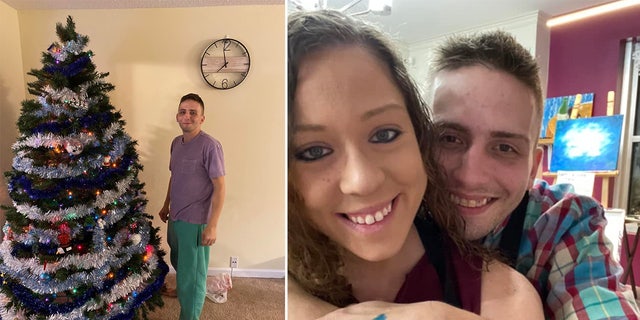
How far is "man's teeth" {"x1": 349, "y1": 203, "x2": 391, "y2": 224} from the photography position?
565mm

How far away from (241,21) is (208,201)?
4.70ft

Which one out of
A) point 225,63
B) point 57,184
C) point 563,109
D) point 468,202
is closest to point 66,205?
point 57,184

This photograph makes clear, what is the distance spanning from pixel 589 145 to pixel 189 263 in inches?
74.2

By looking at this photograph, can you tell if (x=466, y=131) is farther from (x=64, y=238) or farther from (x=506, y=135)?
(x=64, y=238)

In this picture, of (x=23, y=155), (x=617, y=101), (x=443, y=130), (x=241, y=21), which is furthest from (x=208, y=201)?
(x=617, y=101)

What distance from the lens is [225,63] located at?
8.75ft

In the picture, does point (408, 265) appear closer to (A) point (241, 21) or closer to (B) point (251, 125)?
(B) point (251, 125)

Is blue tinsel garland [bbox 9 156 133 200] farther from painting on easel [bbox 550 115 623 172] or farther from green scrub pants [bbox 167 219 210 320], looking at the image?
painting on easel [bbox 550 115 623 172]

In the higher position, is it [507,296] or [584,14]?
[584,14]

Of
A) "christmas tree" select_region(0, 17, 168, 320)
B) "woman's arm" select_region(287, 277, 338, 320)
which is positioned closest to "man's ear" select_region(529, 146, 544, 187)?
"woman's arm" select_region(287, 277, 338, 320)

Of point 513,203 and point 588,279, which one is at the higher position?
point 513,203

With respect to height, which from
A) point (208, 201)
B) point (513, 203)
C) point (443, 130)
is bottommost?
point (208, 201)

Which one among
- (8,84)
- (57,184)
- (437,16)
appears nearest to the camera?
(437,16)

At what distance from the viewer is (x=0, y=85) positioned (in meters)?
2.50
